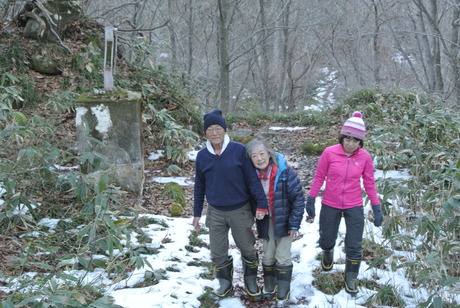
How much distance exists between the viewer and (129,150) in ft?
18.3

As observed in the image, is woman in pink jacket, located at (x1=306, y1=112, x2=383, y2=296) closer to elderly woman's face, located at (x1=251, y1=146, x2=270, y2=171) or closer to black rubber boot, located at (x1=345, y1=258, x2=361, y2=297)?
black rubber boot, located at (x1=345, y1=258, x2=361, y2=297)

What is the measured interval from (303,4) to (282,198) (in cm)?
1427

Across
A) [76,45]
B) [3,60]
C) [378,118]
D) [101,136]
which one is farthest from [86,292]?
[378,118]

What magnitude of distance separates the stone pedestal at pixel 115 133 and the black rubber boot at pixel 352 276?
3.05 meters

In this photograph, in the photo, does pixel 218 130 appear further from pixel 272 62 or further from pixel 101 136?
pixel 272 62

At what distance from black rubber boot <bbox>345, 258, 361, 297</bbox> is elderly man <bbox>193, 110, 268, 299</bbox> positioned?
0.80 meters

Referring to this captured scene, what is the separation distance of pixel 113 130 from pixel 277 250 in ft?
9.46

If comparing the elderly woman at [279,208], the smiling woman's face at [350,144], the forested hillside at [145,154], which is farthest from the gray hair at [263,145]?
the forested hillside at [145,154]

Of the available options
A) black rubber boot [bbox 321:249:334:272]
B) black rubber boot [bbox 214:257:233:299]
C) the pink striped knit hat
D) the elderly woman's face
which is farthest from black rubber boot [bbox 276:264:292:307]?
the pink striped knit hat

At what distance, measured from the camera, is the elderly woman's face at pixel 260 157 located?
11.4 feet

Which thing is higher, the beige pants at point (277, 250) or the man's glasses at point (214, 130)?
the man's glasses at point (214, 130)

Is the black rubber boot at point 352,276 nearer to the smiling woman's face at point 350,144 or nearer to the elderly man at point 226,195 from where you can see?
the elderly man at point 226,195

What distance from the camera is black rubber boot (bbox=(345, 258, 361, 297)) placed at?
147 inches

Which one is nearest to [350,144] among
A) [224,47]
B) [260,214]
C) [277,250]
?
[260,214]
